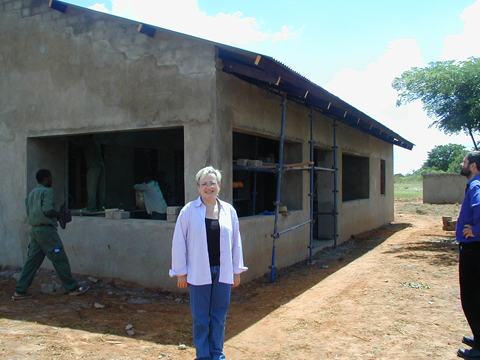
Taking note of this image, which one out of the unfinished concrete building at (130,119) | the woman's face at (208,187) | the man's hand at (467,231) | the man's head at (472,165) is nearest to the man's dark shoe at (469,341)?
the man's hand at (467,231)

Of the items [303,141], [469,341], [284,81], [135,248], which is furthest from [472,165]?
[303,141]

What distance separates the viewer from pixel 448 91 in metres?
10.9

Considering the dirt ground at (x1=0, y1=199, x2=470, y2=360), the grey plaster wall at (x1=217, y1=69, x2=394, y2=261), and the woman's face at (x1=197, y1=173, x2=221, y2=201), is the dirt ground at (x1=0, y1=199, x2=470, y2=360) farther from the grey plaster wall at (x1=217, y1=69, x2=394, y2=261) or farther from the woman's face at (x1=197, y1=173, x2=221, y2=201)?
the woman's face at (x1=197, y1=173, x2=221, y2=201)

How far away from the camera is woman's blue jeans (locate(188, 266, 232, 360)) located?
3.46 meters

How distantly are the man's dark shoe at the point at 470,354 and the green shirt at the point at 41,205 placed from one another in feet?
17.1

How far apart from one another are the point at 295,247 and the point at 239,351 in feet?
14.4

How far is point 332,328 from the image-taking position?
4695 mm

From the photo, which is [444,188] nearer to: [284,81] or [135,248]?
[284,81]

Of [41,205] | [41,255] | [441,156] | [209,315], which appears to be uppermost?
[441,156]

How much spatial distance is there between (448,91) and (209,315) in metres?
9.97

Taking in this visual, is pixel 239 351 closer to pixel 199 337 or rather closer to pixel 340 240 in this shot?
pixel 199 337

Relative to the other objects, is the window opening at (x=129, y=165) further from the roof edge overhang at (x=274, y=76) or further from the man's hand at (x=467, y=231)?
the man's hand at (x=467, y=231)

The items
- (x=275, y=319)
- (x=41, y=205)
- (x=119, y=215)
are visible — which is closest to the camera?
(x=275, y=319)

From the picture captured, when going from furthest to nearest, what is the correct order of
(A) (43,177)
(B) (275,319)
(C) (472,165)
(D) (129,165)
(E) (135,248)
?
1. (D) (129,165)
2. (E) (135,248)
3. (A) (43,177)
4. (B) (275,319)
5. (C) (472,165)
